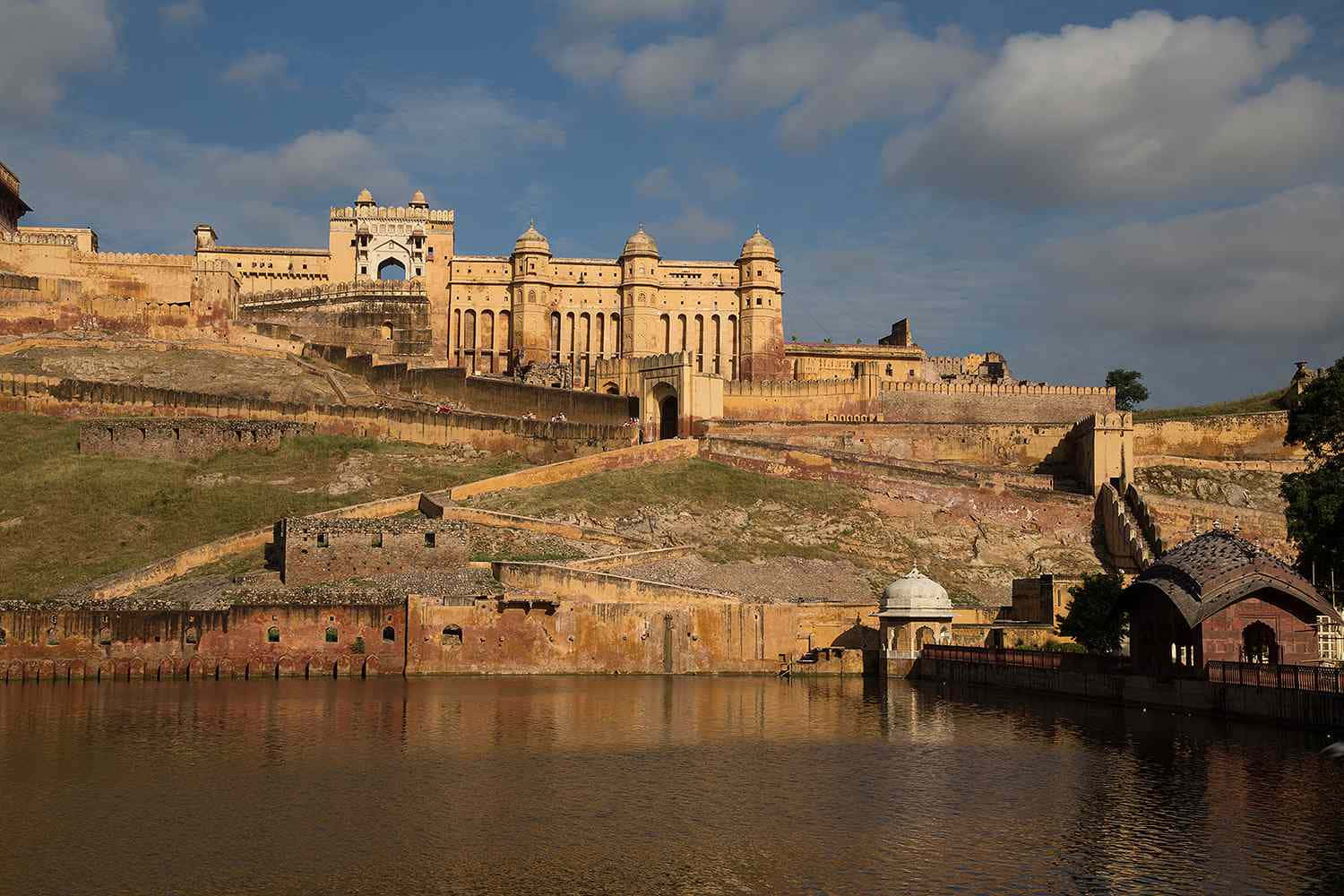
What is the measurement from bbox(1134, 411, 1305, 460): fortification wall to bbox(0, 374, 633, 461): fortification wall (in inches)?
1043

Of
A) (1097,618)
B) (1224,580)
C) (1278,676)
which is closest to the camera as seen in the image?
(1278,676)

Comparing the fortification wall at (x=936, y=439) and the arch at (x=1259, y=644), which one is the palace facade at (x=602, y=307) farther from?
the arch at (x=1259, y=644)

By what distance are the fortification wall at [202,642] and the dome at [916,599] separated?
46.4ft

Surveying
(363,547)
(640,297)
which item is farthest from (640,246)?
(363,547)

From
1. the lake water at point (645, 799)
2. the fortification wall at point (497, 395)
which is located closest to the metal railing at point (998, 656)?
the lake water at point (645, 799)

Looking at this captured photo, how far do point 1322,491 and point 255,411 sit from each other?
138 ft

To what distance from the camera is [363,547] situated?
4125cm

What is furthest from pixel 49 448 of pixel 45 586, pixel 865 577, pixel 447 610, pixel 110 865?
pixel 110 865

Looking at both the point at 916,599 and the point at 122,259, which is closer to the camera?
the point at 916,599

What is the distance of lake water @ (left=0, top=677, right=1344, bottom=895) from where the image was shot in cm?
1702

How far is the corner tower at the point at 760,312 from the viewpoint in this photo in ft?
265

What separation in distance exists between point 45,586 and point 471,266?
44.1 metres

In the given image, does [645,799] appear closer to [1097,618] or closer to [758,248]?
[1097,618]

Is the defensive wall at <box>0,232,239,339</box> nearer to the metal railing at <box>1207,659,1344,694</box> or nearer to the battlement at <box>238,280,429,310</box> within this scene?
the battlement at <box>238,280,429,310</box>
